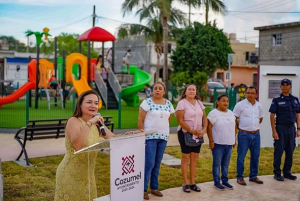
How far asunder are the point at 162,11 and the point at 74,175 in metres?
26.2

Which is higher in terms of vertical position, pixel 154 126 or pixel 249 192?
pixel 154 126

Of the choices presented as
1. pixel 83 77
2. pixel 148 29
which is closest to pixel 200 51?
pixel 148 29

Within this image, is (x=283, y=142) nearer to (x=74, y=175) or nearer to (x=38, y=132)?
(x=38, y=132)


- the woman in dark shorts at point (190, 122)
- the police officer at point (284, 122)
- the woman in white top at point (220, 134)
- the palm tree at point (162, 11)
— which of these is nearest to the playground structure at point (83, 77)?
the palm tree at point (162, 11)

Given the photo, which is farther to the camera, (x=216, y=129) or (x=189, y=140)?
(x=216, y=129)

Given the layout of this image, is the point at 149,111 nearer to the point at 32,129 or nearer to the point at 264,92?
the point at 32,129

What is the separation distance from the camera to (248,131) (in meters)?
7.54

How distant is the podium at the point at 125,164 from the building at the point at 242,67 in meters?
42.9

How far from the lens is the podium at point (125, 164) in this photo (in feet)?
12.4

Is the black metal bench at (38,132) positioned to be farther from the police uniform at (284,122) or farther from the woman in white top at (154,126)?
the police uniform at (284,122)

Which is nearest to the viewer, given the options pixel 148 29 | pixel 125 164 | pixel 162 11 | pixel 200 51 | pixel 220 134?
pixel 125 164

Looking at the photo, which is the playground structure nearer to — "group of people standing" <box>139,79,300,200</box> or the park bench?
the park bench

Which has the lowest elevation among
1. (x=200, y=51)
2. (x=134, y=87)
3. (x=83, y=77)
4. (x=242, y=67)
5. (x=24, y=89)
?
(x=24, y=89)

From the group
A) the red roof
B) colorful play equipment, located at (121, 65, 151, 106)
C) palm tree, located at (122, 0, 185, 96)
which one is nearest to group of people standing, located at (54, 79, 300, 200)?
the red roof
